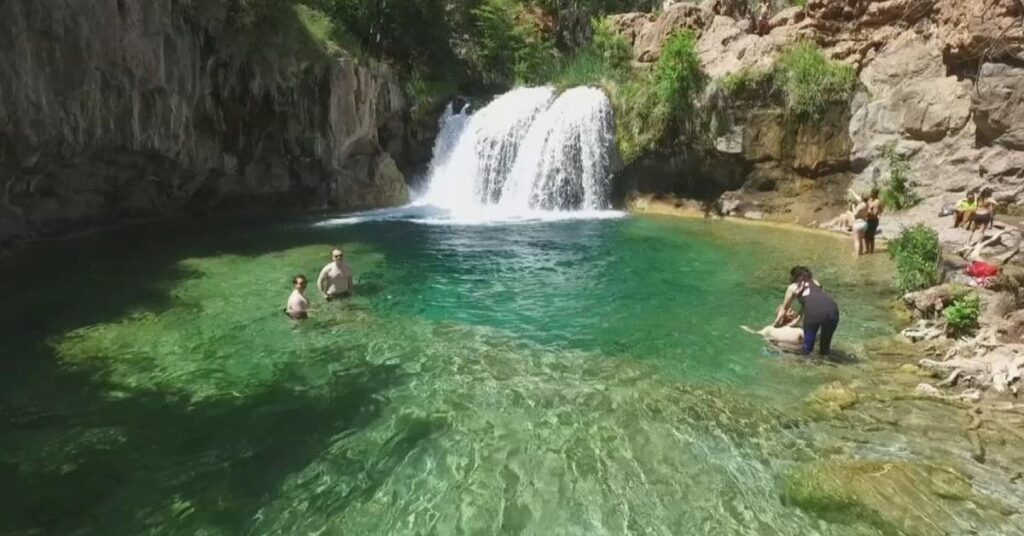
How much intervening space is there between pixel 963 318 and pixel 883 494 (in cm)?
528

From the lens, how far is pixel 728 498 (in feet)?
20.1

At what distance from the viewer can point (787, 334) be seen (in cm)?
977

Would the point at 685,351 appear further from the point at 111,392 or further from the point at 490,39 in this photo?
the point at 490,39

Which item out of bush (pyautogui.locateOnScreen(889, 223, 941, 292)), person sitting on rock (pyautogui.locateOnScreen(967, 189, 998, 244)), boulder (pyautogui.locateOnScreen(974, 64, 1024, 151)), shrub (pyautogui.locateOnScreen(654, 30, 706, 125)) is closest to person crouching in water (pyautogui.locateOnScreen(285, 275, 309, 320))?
bush (pyautogui.locateOnScreen(889, 223, 941, 292))

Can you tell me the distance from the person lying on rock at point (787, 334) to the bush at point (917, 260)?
324 centimetres

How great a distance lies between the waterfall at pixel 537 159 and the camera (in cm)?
2475

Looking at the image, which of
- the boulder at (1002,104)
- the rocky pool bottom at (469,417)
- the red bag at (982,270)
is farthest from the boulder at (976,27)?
the rocky pool bottom at (469,417)

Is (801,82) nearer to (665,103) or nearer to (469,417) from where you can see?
(665,103)

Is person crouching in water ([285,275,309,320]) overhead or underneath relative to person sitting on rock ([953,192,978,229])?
underneath

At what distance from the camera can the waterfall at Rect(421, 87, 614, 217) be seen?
2475 cm

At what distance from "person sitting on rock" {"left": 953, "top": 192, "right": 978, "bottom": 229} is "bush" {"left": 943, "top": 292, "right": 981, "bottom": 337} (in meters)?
7.52

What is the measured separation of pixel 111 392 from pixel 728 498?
7.21 m

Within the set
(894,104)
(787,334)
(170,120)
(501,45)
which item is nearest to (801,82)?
(894,104)

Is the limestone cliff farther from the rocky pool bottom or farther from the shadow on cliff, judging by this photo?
the shadow on cliff
